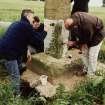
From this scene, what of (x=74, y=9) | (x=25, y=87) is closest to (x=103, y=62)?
(x=74, y=9)

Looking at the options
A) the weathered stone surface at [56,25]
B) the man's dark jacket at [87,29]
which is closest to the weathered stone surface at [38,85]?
the weathered stone surface at [56,25]

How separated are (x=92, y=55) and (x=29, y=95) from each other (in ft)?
5.40

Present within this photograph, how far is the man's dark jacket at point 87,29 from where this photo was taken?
10250 millimetres

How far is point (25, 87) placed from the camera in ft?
35.6

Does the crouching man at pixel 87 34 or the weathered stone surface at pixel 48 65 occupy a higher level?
the crouching man at pixel 87 34

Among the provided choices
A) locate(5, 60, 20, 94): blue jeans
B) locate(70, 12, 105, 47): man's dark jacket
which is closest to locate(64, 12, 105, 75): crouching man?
locate(70, 12, 105, 47): man's dark jacket

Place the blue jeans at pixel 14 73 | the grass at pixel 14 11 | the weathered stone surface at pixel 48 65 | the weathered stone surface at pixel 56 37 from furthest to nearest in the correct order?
the grass at pixel 14 11 → the weathered stone surface at pixel 56 37 → the weathered stone surface at pixel 48 65 → the blue jeans at pixel 14 73

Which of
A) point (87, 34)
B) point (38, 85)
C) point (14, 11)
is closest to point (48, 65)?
point (38, 85)

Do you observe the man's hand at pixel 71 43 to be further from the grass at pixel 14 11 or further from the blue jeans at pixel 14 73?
the grass at pixel 14 11

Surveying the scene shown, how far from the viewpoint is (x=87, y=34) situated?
34.1 ft

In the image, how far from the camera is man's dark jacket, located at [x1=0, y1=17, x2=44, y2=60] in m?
9.97

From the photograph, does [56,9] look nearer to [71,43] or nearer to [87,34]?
[71,43]

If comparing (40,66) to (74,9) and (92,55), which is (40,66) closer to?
(92,55)

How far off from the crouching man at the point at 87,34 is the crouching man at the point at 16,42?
0.80m
